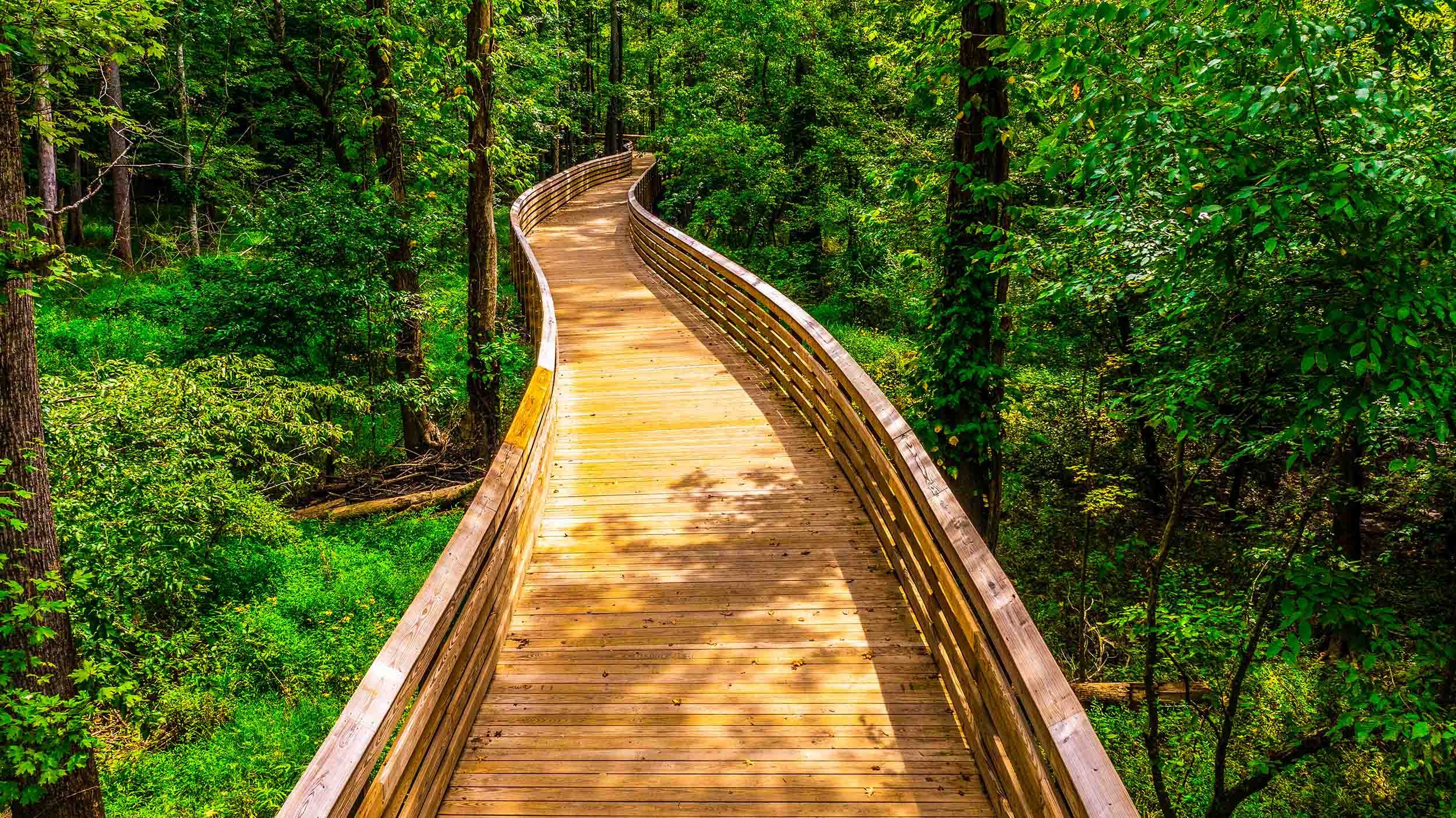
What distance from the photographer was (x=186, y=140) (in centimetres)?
1948

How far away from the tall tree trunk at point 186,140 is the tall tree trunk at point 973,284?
1749 centimetres

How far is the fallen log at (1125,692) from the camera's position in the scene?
1031cm

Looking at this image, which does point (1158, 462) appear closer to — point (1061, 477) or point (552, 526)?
point (1061, 477)

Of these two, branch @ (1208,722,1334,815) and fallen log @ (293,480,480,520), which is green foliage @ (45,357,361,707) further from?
branch @ (1208,722,1334,815)

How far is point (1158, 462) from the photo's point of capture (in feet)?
47.2

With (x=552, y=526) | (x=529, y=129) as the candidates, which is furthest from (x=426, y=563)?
(x=529, y=129)

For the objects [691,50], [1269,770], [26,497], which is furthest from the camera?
[691,50]

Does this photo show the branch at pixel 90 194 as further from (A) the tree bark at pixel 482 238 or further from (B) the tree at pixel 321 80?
(B) the tree at pixel 321 80

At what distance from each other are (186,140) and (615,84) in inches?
669

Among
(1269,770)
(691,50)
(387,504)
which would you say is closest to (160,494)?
(387,504)

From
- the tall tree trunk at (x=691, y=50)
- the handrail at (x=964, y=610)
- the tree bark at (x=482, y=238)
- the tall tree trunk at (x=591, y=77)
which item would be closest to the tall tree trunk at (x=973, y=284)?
the handrail at (x=964, y=610)

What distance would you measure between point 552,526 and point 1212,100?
522cm

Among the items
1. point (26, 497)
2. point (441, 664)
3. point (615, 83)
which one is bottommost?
point (441, 664)

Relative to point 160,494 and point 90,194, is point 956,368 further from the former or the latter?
point 160,494
